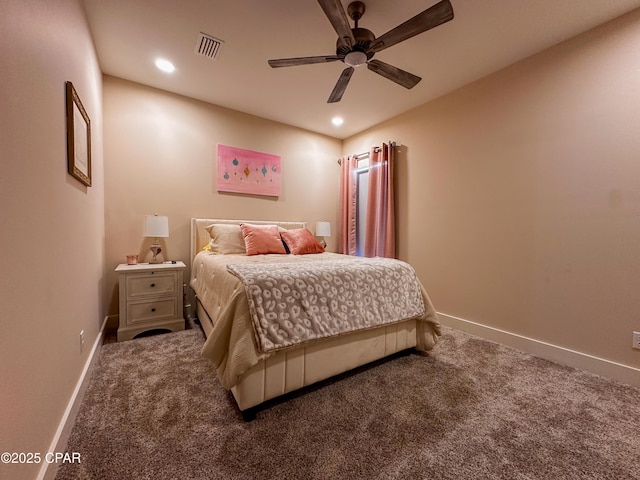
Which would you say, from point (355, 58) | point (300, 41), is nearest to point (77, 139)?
point (300, 41)

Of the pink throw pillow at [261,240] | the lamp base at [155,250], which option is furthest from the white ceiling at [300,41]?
the lamp base at [155,250]

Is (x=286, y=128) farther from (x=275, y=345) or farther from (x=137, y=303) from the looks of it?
(x=275, y=345)

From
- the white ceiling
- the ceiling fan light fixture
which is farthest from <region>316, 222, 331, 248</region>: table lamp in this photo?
the ceiling fan light fixture

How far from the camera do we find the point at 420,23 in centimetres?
159

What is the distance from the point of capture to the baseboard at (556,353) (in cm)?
190

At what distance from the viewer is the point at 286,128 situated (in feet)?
13.0

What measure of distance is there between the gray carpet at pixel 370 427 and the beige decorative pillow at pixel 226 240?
1255 mm

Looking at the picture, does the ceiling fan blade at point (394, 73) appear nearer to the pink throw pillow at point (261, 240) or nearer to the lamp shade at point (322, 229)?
the pink throw pillow at point (261, 240)

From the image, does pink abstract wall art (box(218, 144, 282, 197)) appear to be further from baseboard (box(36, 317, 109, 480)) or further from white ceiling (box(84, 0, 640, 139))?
baseboard (box(36, 317, 109, 480))

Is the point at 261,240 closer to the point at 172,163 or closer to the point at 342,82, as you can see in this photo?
the point at 172,163

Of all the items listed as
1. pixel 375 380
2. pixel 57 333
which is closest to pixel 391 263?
pixel 375 380

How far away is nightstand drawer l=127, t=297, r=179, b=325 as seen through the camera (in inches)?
96.9

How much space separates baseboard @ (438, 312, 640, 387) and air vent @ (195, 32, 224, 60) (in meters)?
3.60

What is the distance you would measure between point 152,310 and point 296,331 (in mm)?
1834
